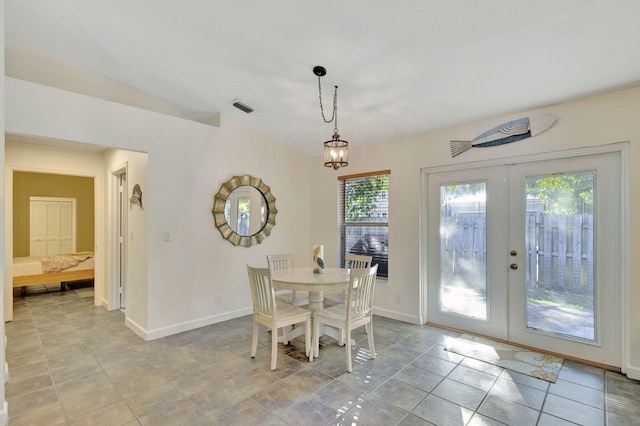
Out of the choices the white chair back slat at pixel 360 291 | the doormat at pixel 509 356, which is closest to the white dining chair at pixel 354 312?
the white chair back slat at pixel 360 291

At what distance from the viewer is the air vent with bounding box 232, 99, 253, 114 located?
153 inches

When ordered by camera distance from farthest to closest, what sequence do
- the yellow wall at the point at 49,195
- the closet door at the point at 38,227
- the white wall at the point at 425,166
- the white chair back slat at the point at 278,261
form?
the closet door at the point at 38,227 → the yellow wall at the point at 49,195 → the white chair back slat at the point at 278,261 → the white wall at the point at 425,166

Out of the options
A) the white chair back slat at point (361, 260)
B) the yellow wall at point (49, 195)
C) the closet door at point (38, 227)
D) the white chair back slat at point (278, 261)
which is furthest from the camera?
the closet door at point (38, 227)

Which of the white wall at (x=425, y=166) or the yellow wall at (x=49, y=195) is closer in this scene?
the white wall at (x=425, y=166)

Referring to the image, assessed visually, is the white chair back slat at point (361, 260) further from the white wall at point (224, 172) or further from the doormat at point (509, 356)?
the doormat at point (509, 356)

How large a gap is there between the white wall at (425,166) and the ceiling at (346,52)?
178 mm

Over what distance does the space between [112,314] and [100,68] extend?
3.35 m

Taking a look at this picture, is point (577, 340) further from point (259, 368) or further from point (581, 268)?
point (259, 368)

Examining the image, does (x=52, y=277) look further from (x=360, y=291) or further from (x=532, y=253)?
(x=532, y=253)

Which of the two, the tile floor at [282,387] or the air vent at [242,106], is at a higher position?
the air vent at [242,106]

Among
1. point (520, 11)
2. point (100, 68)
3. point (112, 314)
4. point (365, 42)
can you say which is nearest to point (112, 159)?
point (100, 68)

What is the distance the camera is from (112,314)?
4.55m

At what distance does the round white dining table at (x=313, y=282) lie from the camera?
301cm

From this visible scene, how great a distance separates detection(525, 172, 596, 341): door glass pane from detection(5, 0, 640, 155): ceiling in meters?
0.88
